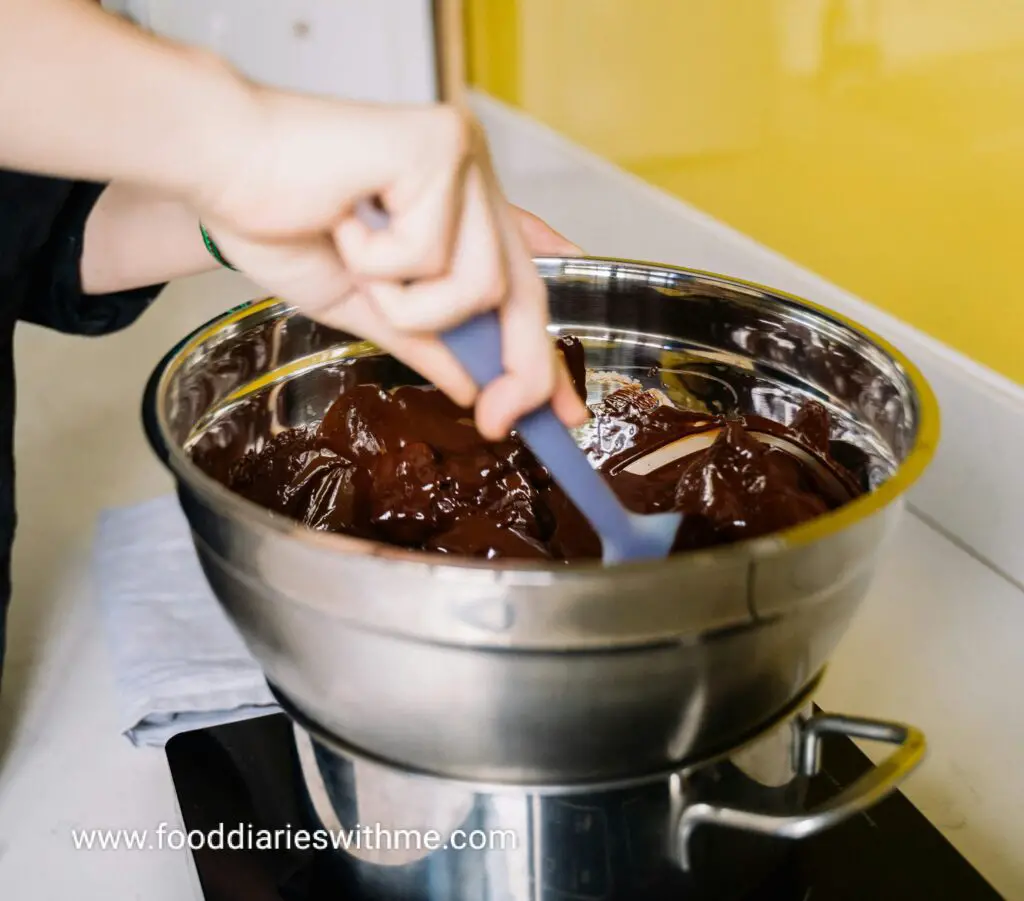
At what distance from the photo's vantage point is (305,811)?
0.52 metres

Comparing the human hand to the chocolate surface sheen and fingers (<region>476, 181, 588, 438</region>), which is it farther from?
the chocolate surface sheen

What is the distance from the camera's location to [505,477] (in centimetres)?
56

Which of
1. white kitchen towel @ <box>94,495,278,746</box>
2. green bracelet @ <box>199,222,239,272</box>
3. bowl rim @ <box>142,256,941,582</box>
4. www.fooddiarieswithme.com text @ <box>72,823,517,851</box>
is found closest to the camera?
bowl rim @ <box>142,256,941,582</box>

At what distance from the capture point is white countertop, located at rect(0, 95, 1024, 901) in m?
0.60

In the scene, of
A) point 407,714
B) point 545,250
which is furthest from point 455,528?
point 545,250

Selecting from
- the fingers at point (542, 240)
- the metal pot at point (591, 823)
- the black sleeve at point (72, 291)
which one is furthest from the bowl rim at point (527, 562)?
the black sleeve at point (72, 291)

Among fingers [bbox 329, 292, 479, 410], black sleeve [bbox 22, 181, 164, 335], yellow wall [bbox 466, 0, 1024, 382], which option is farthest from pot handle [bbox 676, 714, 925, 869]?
black sleeve [bbox 22, 181, 164, 335]

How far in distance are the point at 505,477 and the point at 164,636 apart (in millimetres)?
341

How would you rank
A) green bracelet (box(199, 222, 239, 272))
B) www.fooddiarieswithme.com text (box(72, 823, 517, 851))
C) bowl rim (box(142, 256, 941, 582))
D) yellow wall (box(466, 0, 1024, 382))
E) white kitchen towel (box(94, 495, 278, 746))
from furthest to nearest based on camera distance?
yellow wall (box(466, 0, 1024, 382))
white kitchen towel (box(94, 495, 278, 746))
green bracelet (box(199, 222, 239, 272))
www.fooddiarieswithme.com text (box(72, 823, 517, 851))
bowl rim (box(142, 256, 941, 582))

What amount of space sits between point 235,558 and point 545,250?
0.33m

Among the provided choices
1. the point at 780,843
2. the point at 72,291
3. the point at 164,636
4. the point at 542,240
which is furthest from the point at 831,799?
the point at 72,291

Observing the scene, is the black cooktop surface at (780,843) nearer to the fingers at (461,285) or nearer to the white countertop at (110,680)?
the white countertop at (110,680)

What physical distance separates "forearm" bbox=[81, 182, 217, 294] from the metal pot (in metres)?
0.40

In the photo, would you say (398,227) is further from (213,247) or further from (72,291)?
(72,291)
